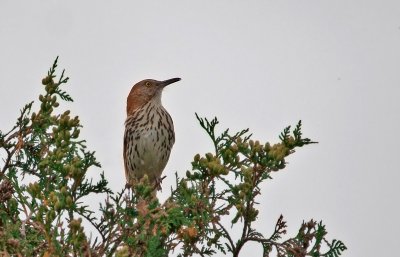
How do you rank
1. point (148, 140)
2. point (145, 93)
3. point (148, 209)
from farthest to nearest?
point (145, 93), point (148, 140), point (148, 209)

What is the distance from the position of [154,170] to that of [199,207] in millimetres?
4327

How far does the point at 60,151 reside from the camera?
3.83 meters

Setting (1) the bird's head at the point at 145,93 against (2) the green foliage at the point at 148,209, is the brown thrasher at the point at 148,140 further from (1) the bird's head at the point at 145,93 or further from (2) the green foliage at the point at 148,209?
(2) the green foliage at the point at 148,209

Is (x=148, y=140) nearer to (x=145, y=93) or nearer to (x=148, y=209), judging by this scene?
(x=145, y=93)

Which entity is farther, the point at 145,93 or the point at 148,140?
the point at 145,93

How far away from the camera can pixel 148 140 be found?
7.86 m

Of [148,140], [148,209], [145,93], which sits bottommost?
[148,209]

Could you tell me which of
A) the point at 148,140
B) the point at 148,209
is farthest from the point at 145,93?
the point at 148,209

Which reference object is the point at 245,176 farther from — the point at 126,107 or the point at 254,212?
the point at 126,107

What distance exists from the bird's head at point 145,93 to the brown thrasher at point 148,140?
0.13 m

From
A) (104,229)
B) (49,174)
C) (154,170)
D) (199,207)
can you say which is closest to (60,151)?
(49,174)

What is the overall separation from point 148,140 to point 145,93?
111 cm

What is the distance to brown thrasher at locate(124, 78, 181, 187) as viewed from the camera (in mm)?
7852

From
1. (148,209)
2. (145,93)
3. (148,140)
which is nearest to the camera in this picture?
(148,209)
